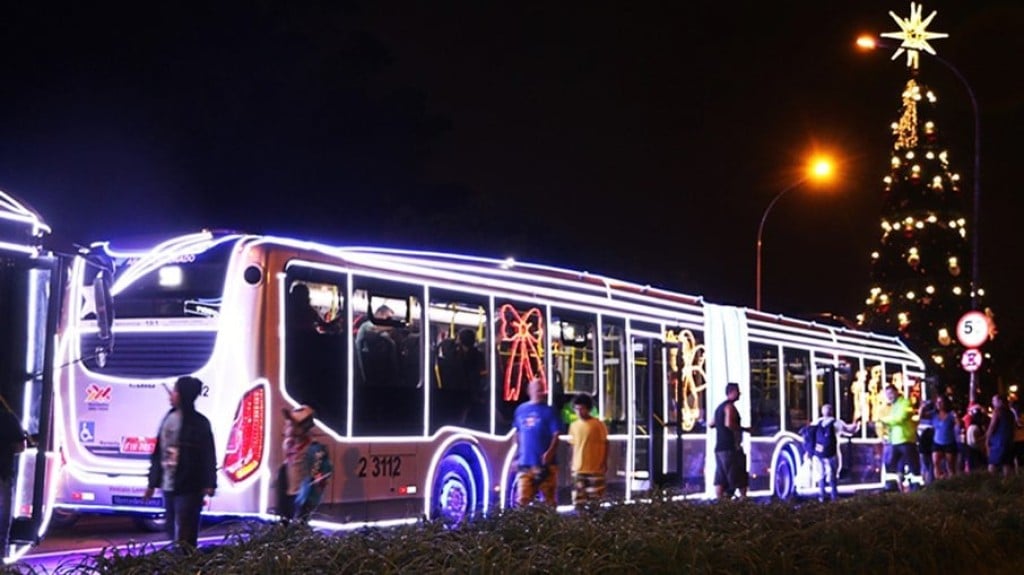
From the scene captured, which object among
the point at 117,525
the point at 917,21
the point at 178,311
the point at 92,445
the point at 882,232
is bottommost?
the point at 117,525

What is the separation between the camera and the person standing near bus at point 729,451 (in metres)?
17.1

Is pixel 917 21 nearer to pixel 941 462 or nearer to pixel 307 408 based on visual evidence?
pixel 941 462

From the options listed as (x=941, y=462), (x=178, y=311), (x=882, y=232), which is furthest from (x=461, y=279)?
(x=882, y=232)

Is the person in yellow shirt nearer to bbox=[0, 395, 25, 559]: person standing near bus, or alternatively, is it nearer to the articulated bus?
the articulated bus

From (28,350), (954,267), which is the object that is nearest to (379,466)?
(28,350)

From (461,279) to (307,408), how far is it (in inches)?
131

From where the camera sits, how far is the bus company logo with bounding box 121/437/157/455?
1295 centimetres

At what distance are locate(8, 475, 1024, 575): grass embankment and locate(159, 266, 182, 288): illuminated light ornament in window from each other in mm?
4924

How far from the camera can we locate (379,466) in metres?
13.7

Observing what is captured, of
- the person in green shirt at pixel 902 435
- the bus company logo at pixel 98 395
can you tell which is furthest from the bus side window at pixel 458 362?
the person in green shirt at pixel 902 435

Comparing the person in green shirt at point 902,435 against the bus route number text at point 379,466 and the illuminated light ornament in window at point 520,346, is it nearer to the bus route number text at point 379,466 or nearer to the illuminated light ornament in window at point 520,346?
the illuminated light ornament in window at point 520,346

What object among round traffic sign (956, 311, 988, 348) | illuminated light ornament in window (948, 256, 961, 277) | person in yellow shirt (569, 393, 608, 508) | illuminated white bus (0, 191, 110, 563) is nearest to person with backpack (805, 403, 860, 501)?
round traffic sign (956, 311, 988, 348)

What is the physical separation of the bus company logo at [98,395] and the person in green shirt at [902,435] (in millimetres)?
13284

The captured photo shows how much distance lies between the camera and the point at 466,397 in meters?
15.3
